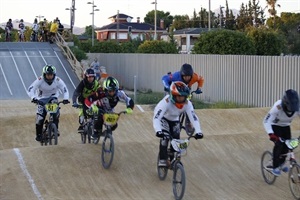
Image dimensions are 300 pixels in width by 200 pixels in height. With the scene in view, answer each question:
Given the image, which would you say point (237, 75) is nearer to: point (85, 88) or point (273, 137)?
Result: point (85, 88)

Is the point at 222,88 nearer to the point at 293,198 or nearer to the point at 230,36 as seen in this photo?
the point at 230,36

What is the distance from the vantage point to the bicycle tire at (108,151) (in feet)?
36.8

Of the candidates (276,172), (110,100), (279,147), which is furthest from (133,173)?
(279,147)

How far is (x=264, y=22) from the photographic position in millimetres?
82062

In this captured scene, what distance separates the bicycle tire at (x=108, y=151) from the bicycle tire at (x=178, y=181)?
1.98 m

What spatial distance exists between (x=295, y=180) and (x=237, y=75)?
694 inches

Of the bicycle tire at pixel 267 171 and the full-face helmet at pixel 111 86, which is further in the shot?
the full-face helmet at pixel 111 86

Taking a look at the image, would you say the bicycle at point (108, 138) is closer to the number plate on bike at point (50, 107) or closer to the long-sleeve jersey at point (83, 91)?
the long-sleeve jersey at point (83, 91)

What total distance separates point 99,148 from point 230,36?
21196mm

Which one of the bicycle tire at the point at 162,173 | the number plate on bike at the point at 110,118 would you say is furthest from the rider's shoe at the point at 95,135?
the bicycle tire at the point at 162,173

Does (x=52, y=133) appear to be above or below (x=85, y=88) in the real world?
below

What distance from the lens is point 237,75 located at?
26.9 meters

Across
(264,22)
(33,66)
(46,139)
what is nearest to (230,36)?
(33,66)

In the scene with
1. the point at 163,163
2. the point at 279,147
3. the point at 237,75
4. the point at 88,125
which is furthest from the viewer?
the point at 237,75
